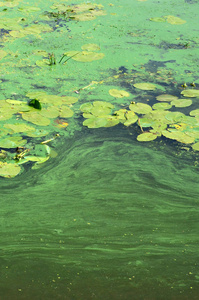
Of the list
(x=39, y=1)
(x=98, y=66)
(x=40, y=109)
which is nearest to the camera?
(x=40, y=109)

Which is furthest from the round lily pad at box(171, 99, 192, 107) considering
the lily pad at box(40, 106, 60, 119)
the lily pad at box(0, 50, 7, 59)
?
the lily pad at box(0, 50, 7, 59)

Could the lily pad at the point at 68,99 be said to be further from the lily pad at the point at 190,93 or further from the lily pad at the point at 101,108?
the lily pad at the point at 190,93

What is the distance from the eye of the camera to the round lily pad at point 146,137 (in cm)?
184

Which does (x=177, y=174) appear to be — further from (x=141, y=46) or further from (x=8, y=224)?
(x=141, y=46)

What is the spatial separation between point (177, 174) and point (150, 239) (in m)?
0.44

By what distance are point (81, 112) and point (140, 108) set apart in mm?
325

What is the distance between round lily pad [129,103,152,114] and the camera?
201cm

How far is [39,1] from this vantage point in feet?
11.2

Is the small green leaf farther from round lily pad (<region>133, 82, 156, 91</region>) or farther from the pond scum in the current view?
round lily pad (<region>133, 82, 156, 91</region>)

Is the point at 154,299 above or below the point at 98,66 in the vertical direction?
below

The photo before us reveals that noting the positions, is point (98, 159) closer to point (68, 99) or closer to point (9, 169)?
point (9, 169)

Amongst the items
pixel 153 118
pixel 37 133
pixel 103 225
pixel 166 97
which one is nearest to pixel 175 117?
pixel 153 118

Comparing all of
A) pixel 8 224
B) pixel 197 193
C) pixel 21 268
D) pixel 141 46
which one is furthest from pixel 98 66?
pixel 21 268

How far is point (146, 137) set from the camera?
185cm
